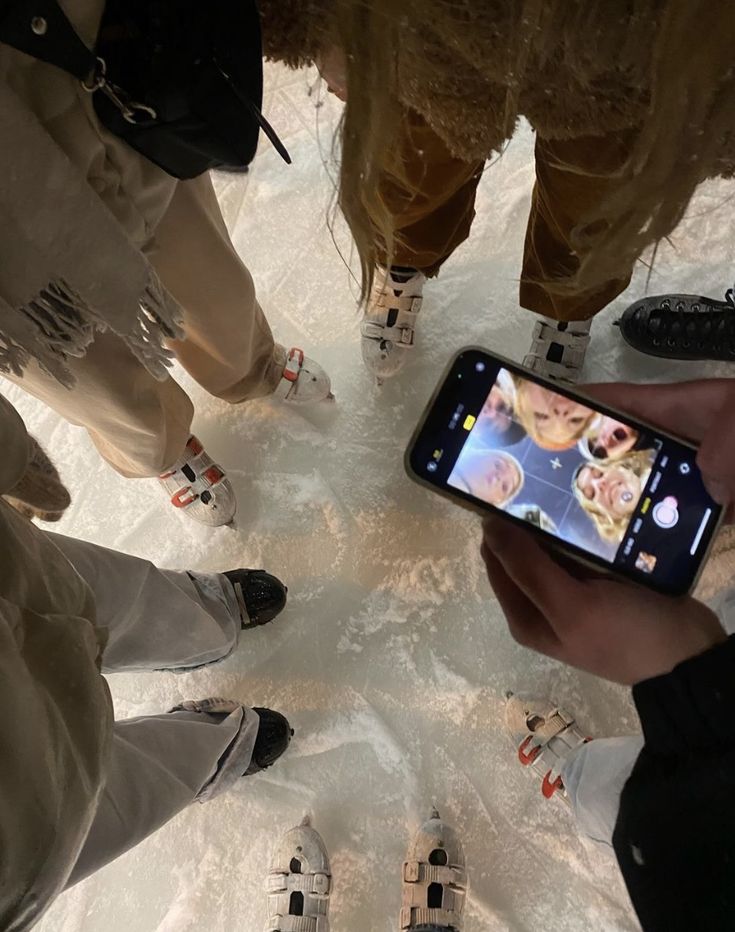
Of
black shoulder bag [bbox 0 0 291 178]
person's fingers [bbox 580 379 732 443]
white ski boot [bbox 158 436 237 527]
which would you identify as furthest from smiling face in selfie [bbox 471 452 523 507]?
white ski boot [bbox 158 436 237 527]

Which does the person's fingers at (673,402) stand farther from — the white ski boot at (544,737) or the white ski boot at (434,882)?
the white ski boot at (434,882)

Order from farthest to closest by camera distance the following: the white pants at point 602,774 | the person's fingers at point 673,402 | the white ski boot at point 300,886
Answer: the white ski boot at point 300,886
the white pants at point 602,774
the person's fingers at point 673,402

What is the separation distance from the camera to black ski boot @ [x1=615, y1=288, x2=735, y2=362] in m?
0.85

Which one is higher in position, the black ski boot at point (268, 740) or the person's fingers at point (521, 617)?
the person's fingers at point (521, 617)

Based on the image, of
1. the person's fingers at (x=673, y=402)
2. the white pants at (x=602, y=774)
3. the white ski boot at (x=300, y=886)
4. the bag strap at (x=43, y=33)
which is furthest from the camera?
the white ski boot at (x=300, y=886)

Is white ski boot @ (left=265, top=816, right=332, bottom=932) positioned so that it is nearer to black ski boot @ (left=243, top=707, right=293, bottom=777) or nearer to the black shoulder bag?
black ski boot @ (left=243, top=707, right=293, bottom=777)

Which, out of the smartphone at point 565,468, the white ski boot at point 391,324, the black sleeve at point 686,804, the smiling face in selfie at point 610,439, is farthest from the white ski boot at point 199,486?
the black sleeve at point 686,804

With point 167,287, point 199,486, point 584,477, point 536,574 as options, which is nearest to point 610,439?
point 584,477

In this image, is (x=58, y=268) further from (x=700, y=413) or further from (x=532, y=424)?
(x=700, y=413)

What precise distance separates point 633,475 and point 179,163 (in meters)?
0.41

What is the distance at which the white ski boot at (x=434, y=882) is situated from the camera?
736mm

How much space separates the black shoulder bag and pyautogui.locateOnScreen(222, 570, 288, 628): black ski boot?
58cm

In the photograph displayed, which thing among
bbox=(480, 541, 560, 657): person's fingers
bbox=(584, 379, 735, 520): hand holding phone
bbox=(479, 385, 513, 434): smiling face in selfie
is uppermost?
bbox=(584, 379, 735, 520): hand holding phone

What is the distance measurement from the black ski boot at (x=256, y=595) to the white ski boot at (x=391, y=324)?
0.31 m
